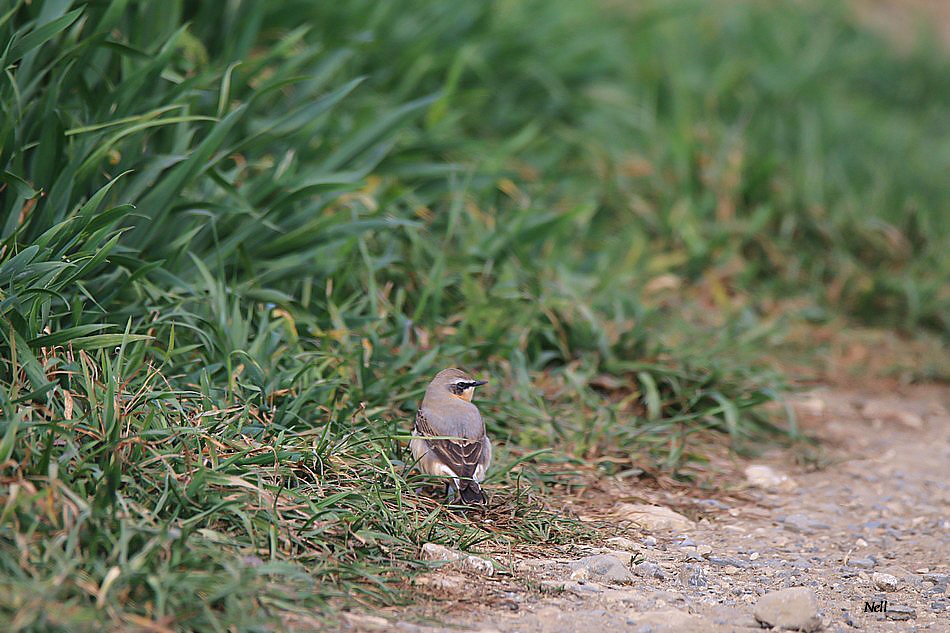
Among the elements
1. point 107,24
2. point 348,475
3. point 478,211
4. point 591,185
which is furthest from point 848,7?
point 348,475

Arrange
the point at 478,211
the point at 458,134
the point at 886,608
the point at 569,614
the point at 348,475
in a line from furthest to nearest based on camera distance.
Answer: the point at 458,134
the point at 478,211
the point at 348,475
the point at 886,608
the point at 569,614

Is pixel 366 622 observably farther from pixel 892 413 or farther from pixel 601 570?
pixel 892 413

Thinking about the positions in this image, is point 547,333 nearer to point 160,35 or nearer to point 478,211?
point 478,211

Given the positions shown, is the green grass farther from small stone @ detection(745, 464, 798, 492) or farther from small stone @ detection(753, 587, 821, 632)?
small stone @ detection(753, 587, 821, 632)

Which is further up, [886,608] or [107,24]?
[107,24]

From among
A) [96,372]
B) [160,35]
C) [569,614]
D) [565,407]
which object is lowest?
[565,407]

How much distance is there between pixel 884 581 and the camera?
10.7ft

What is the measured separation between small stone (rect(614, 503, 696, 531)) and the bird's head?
66 cm

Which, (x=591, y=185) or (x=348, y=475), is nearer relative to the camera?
(x=348, y=475)

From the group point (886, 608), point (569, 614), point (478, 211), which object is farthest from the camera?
point (478, 211)

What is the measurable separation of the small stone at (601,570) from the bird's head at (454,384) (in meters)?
0.76

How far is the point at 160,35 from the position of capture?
4625 millimetres

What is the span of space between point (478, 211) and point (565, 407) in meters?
1.31

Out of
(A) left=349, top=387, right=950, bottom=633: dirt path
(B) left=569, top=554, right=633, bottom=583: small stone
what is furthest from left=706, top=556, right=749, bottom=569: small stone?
(B) left=569, top=554, right=633, bottom=583: small stone
